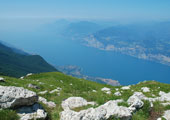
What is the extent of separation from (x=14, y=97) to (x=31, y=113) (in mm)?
1438

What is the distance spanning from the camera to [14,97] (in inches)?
361

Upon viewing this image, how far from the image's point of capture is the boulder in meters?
8.98

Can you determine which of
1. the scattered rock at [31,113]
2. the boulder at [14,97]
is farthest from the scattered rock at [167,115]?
the boulder at [14,97]

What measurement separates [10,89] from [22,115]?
1.98m

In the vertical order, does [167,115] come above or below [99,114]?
below

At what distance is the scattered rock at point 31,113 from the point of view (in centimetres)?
877

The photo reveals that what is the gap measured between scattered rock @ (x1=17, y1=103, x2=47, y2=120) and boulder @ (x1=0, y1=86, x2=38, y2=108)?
314 mm

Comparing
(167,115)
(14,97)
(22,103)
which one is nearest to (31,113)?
(22,103)

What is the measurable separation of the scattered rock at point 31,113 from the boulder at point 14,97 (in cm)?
31

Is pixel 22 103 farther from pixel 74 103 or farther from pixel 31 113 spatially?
pixel 74 103

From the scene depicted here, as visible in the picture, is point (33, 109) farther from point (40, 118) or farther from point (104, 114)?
point (104, 114)

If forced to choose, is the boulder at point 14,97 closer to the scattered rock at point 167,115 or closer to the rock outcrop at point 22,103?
the rock outcrop at point 22,103

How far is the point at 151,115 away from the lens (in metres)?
10.8

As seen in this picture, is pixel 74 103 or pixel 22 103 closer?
pixel 22 103
